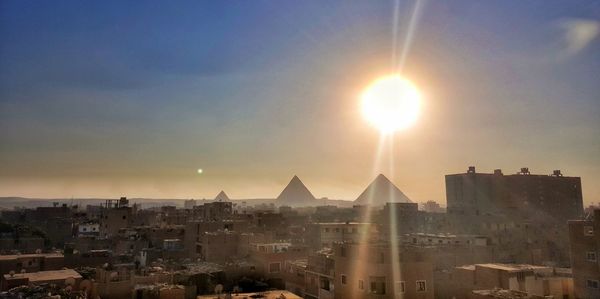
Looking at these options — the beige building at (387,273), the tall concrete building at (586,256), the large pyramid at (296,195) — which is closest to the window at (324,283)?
the beige building at (387,273)

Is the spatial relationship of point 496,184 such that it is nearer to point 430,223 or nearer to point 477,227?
point 430,223

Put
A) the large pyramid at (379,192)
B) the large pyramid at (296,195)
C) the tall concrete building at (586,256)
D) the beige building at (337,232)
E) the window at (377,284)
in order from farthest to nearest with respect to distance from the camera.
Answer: the large pyramid at (296,195) → the large pyramid at (379,192) → the beige building at (337,232) → the tall concrete building at (586,256) → the window at (377,284)

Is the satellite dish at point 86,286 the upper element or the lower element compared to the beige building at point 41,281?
lower

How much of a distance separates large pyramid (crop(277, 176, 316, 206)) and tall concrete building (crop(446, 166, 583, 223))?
137 metres

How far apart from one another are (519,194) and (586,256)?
3320 cm

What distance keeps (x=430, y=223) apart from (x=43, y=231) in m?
33.9

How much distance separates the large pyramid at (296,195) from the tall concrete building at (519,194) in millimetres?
137292

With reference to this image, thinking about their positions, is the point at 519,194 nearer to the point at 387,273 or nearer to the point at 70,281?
the point at 387,273

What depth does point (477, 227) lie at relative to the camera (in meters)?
36.9

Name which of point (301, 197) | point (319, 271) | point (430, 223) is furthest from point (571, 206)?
point (301, 197)

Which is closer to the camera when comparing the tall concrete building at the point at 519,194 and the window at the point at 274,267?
the window at the point at 274,267

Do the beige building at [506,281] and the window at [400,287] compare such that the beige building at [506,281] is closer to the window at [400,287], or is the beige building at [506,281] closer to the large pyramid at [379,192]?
the window at [400,287]

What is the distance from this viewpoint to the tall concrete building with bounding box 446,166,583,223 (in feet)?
151

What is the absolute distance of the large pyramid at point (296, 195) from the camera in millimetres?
186500
